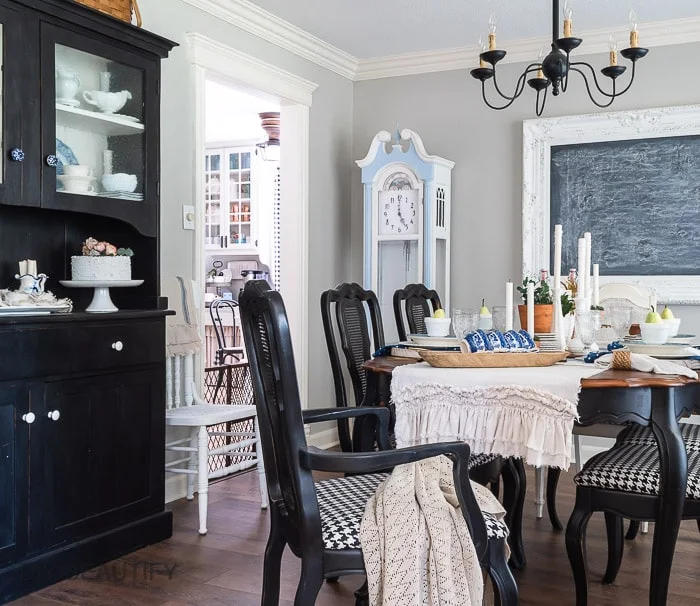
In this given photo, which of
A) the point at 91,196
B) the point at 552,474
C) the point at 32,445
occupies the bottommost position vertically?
the point at 552,474

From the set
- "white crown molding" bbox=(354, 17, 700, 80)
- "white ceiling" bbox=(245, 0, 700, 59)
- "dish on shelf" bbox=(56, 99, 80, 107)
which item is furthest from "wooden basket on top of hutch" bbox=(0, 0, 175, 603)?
"white crown molding" bbox=(354, 17, 700, 80)

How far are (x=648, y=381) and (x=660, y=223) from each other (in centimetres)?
266

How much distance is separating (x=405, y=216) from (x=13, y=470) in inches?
116

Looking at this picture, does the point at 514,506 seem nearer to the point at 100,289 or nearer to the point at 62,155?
the point at 100,289

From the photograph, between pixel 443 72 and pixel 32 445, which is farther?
pixel 443 72

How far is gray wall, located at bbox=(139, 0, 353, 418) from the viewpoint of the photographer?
3.86 m

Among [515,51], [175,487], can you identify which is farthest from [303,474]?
[515,51]

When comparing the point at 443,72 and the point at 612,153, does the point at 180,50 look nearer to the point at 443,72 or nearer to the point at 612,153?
the point at 443,72

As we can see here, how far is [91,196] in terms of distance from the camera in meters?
3.05

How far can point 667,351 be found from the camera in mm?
2607

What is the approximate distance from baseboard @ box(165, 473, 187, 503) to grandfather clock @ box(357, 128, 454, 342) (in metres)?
1.75

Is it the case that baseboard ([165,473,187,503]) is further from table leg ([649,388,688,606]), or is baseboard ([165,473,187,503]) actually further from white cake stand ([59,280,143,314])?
table leg ([649,388,688,606])

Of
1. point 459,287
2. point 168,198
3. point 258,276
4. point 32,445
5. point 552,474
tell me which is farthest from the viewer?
point 258,276

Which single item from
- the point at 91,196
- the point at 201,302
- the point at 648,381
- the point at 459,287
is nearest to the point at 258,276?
the point at 459,287
